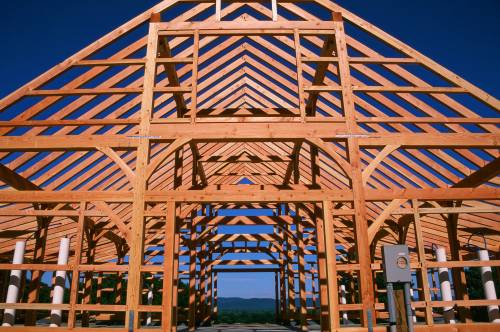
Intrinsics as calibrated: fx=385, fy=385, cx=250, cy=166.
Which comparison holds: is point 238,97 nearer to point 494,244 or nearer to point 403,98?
point 403,98

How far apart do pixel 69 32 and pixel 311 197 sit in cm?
854

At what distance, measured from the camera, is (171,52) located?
7656 mm

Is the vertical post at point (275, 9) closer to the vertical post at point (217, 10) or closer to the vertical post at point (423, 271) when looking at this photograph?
the vertical post at point (217, 10)

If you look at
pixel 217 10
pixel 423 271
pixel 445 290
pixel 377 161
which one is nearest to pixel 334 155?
pixel 377 161

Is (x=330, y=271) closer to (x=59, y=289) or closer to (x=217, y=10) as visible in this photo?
(x=217, y=10)

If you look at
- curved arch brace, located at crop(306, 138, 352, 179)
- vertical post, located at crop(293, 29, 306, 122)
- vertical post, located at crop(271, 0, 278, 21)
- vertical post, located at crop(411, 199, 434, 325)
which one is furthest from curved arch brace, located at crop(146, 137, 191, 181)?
vertical post, located at crop(411, 199, 434, 325)

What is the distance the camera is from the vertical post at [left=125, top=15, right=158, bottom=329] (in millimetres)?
5305

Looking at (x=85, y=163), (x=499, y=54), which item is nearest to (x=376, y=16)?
(x=499, y=54)

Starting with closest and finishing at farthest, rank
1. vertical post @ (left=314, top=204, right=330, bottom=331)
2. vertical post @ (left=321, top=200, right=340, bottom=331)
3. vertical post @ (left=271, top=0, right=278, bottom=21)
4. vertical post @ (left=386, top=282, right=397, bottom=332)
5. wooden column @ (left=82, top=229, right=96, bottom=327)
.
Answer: vertical post @ (left=386, top=282, right=397, bottom=332), vertical post @ (left=321, top=200, right=340, bottom=331), vertical post @ (left=314, top=204, right=330, bottom=331), vertical post @ (left=271, top=0, right=278, bottom=21), wooden column @ (left=82, top=229, right=96, bottom=327)

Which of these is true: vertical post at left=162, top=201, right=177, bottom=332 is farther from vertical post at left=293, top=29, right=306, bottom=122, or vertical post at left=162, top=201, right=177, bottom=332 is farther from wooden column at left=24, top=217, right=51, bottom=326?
wooden column at left=24, top=217, right=51, bottom=326

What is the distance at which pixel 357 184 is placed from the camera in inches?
228

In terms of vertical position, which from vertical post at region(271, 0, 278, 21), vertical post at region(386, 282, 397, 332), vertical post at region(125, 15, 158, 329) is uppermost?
vertical post at region(271, 0, 278, 21)

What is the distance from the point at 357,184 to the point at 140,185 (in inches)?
128

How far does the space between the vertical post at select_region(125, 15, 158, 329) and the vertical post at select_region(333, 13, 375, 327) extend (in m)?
3.10
